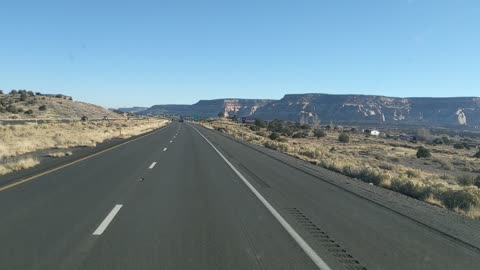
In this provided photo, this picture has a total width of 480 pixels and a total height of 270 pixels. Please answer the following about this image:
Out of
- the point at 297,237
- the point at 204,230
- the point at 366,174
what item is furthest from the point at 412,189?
the point at 204,230

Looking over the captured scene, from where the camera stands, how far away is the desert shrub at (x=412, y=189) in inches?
574

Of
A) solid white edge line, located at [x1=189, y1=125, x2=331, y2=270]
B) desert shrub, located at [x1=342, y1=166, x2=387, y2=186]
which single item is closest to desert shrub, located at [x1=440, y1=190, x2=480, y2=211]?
desert shrub, located at [x1=342, y1=166, x2=387, y2=186]

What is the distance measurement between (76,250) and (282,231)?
3417 millimetres

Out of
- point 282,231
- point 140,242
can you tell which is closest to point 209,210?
point 282,231

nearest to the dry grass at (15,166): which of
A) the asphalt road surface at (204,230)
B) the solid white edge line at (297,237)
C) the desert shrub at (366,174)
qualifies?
the asphalt road surface at (204,230)

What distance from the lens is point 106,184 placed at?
13.3 metres

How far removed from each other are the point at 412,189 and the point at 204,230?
980 centimetres

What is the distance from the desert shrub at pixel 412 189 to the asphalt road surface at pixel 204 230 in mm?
2756

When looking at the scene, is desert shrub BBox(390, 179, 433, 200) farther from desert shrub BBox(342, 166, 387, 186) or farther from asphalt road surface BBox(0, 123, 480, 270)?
asphalt road surface BBox(0, 123, 480, 270)

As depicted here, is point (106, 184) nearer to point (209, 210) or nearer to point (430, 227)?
point (209, 210)

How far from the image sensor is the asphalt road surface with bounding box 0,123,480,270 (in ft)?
20.5

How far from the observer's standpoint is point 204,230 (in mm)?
7926

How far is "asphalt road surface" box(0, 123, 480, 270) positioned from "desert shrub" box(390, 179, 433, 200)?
2756 mm

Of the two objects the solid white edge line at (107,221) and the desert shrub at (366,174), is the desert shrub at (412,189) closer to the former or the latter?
the desert shrub at (366,174)
